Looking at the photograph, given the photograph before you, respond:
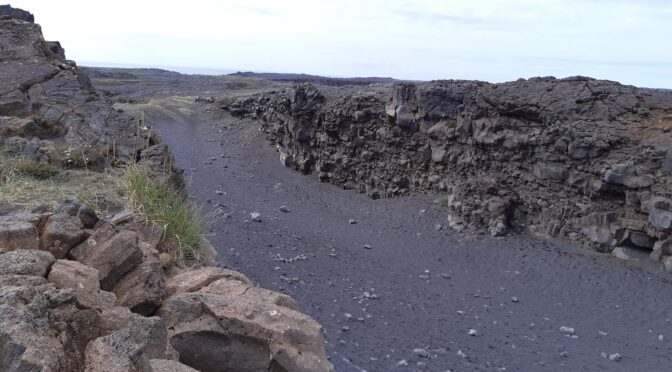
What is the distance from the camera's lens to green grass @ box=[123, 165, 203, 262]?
14.9 ft

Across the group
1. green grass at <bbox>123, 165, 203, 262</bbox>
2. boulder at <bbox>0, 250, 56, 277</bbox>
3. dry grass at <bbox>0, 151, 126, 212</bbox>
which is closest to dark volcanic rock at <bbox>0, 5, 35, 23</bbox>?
dry grass at <bbox>0, 151, 126, 212</bbox>

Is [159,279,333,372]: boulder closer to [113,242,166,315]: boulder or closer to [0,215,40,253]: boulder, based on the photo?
[113,242,166,315]: boulder

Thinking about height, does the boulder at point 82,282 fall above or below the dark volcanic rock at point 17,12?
below

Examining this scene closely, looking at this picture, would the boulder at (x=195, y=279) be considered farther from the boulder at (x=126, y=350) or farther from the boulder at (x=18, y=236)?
the boulder at (x=126, y=350)

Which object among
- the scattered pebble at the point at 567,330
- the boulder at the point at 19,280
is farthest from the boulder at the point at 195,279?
the scattered pebble at the point at 567,330

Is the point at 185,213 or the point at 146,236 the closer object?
the point at 146,236

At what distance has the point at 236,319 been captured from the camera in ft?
9.85

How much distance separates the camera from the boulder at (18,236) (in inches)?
119

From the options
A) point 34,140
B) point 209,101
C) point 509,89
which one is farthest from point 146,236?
point 209,101

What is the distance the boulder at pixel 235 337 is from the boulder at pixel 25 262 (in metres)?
0.63

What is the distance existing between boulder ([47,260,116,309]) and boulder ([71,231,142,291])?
30cm

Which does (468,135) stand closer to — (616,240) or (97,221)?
(616,240)

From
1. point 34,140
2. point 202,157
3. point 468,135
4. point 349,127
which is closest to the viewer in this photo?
point 34,140

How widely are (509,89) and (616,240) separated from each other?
401 cm
